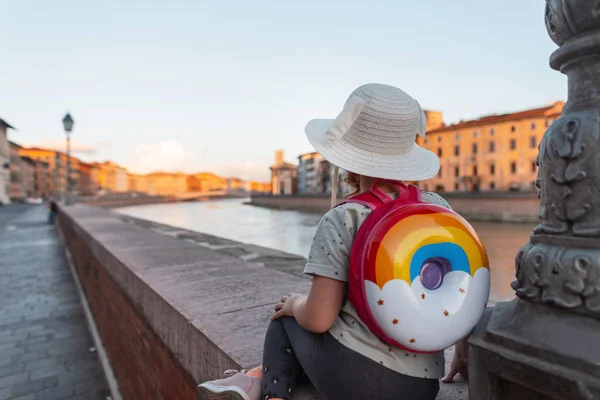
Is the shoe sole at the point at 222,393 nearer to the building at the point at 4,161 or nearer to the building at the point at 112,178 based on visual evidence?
the building at the point at 4,161

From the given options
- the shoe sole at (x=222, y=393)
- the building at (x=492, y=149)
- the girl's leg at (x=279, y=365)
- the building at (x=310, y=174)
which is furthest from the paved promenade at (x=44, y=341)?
the building at (x=310, y=174)

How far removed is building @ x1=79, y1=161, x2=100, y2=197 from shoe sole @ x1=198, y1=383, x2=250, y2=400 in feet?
407

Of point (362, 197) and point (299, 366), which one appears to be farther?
point (299, 366)

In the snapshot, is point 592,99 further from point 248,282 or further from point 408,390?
point 248,282

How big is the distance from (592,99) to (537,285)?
0.44m

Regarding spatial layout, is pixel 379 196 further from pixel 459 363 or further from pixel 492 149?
pixel 492 149

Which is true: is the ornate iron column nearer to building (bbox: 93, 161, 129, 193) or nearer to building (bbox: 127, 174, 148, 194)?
building (bbox: 93, 161, 129, 193)

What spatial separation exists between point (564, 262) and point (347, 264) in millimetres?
520

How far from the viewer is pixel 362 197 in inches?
50.5

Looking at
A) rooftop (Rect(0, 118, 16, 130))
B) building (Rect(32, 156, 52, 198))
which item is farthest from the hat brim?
building (Rect(32, 156, 52, 198))

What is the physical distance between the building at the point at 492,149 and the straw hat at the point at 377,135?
46.9 m

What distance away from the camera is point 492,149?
166 ft

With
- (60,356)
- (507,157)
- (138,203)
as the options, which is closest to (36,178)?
(138,203)

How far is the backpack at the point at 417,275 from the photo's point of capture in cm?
111
